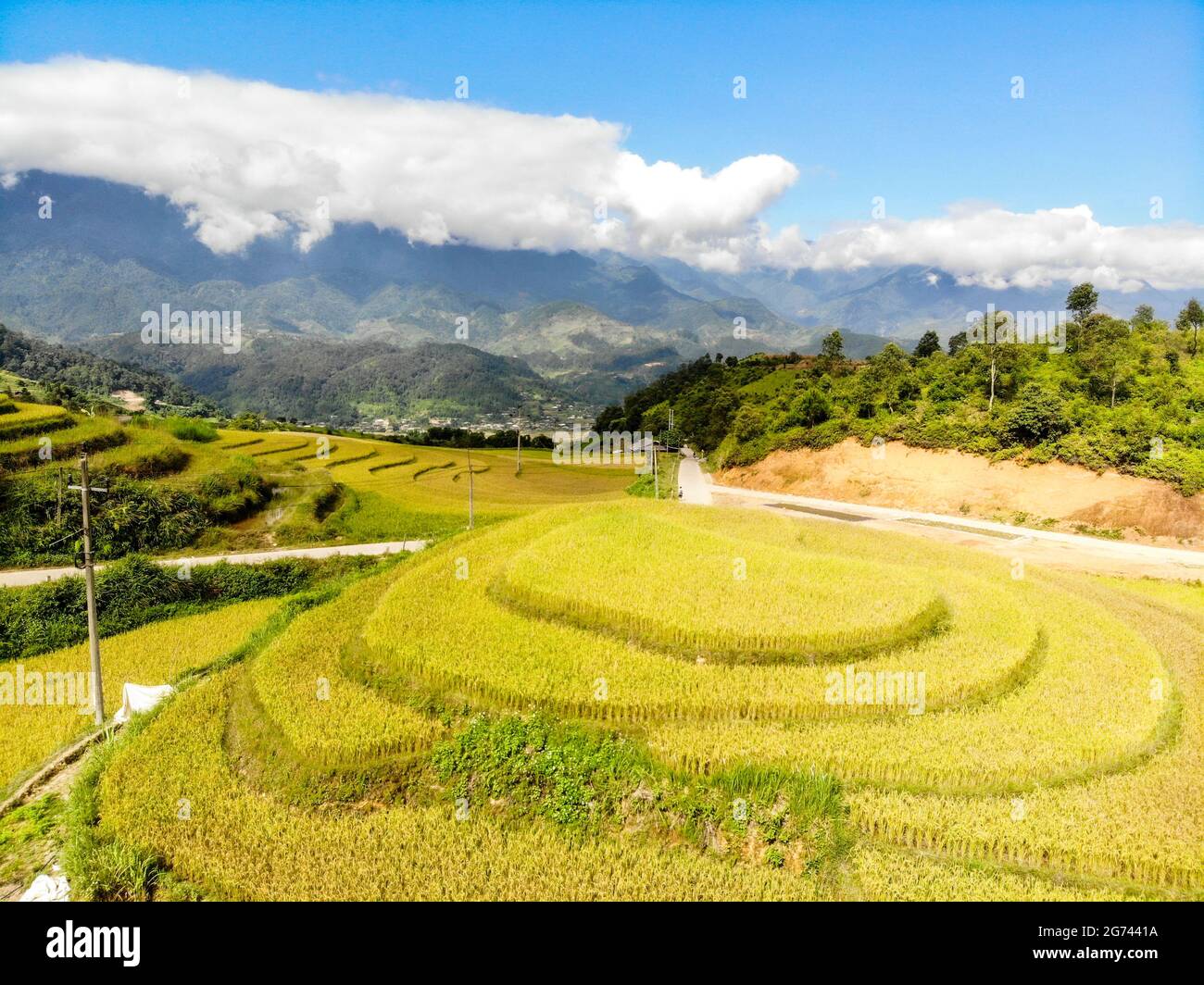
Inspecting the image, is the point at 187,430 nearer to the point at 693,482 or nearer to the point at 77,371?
the point at 693,482

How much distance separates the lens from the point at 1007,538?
3428 cm

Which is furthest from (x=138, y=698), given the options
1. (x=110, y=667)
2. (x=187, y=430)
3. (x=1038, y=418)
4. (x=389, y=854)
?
(x=1038, y=418)

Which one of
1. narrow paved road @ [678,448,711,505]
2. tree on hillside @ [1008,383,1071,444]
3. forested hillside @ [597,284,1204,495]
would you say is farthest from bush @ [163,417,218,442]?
tree on hillside @ [1008,383,1071,444]

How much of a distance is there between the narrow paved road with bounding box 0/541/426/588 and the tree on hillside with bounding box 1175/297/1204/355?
240 feet

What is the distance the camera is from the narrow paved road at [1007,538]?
28547mm

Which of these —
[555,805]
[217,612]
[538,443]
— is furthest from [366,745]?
[538,443]

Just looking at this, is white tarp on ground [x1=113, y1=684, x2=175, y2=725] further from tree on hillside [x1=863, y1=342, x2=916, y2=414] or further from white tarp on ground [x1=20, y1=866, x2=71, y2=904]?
tree on hillside [x1=863, y1=342, x2=916, y2=414]

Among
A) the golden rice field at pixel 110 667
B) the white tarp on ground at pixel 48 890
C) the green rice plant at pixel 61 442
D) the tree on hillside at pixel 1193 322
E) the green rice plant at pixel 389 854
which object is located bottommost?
the golden rice field at pixel 110 667

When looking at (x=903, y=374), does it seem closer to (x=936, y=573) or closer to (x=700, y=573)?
(x=936, y=573)

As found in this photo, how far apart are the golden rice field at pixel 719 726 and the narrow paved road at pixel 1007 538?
8256 mm

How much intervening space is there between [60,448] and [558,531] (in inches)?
1188

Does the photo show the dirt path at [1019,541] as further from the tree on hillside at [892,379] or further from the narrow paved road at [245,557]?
the narrow paved road at [245,557]

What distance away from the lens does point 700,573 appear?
63.6 ft

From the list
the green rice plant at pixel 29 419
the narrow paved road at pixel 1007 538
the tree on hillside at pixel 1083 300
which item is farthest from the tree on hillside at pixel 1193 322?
the green rice plant at pixel 29 419
